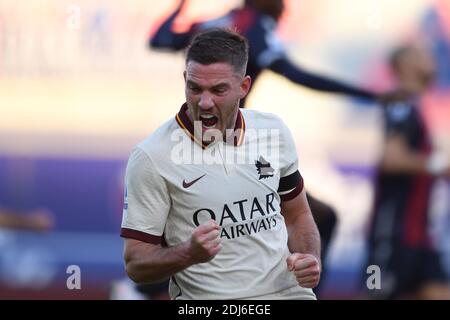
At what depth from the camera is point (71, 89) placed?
7.01 m

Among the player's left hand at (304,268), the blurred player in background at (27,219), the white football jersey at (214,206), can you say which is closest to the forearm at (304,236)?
the white football jersey at (214,206)

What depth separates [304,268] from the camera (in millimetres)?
4215

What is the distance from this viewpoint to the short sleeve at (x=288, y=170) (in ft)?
14.9

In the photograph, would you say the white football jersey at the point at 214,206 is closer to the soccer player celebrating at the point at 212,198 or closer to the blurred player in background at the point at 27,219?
the soccer player celebrating at the point at 212,198

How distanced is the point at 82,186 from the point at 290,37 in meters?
1.53

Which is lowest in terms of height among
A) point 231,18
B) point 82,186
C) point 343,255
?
point 343,255

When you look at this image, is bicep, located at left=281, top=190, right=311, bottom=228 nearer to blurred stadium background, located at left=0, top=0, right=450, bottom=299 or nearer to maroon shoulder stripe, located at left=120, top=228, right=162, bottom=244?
maroon shoulder stripe, located at left=120, top=228, right=162, bottom=244

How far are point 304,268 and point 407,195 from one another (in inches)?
123

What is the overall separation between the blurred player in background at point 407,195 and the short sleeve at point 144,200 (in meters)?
3.12

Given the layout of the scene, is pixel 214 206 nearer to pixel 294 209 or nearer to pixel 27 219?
pixel 294 209

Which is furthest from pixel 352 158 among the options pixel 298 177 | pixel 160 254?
pixel 160 254

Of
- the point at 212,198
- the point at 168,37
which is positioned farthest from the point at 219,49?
the point at 168,37
